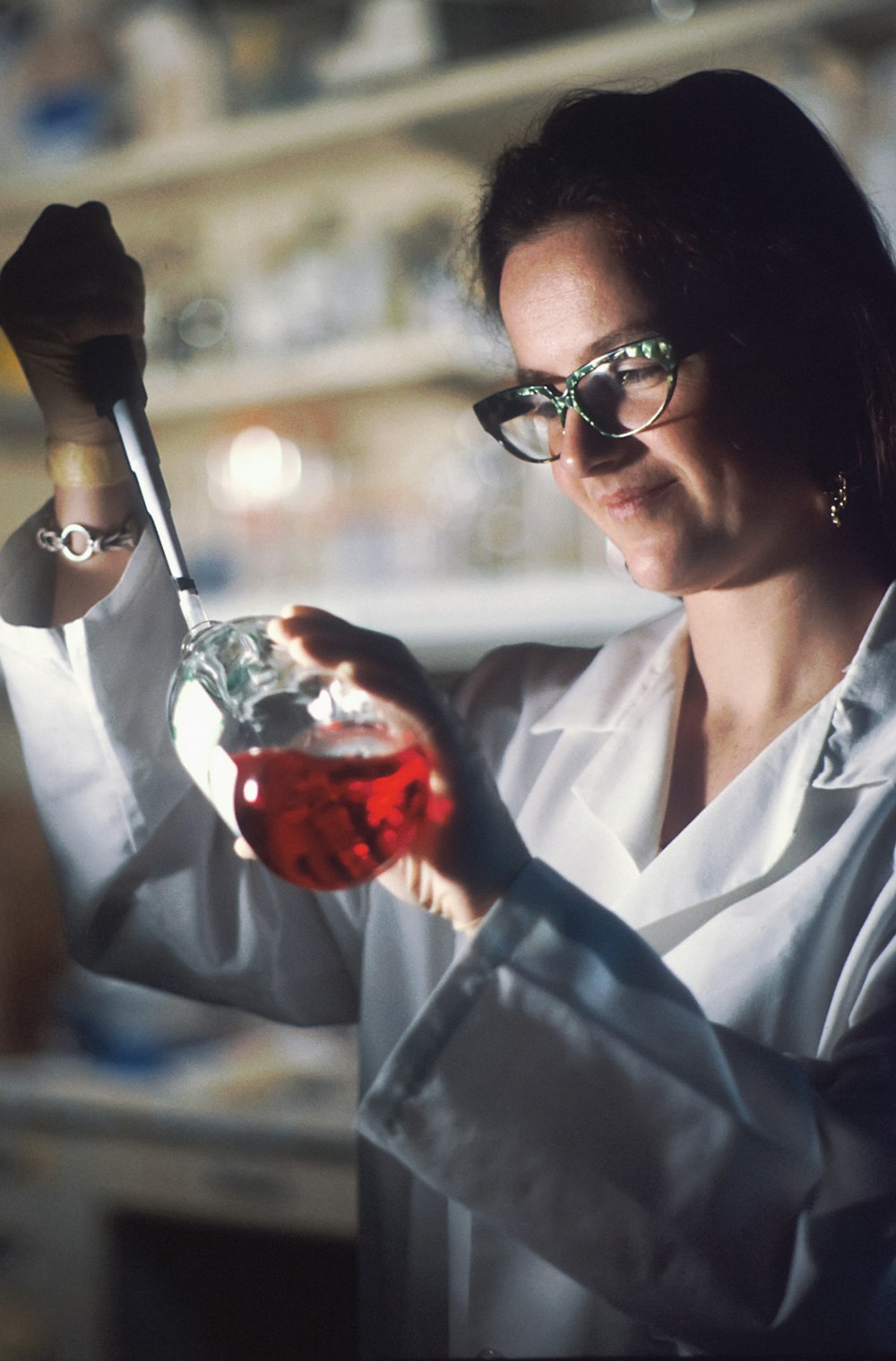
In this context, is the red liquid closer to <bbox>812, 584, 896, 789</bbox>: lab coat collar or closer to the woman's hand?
the woman's hand

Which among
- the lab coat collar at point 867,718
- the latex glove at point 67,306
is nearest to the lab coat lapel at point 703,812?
the lab coat collar at point 867,718

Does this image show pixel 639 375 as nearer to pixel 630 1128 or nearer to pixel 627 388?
pixel 627 388

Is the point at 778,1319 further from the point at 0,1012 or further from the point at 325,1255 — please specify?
the point at 0,1012

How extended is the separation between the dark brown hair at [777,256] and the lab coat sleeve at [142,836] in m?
0.32

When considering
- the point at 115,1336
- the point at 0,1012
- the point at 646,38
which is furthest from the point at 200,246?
the point at 115,1336

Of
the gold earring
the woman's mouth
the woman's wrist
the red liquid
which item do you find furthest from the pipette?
the gold earring

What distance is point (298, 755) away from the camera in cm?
59

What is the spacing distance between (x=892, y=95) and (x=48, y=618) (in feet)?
1.92

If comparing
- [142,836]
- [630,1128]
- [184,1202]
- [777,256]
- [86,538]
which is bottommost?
[184,1202]

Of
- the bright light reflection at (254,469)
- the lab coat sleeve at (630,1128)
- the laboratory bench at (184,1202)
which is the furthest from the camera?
the bright light reflection at (254,469)

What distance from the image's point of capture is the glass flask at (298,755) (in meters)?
0.57

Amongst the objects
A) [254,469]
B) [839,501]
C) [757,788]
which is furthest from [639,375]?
[254,469]

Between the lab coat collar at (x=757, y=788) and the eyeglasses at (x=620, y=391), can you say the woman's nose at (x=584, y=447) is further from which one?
the lab coat collar at (x=757, y=788)

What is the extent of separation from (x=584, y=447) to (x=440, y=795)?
8.3 inches
